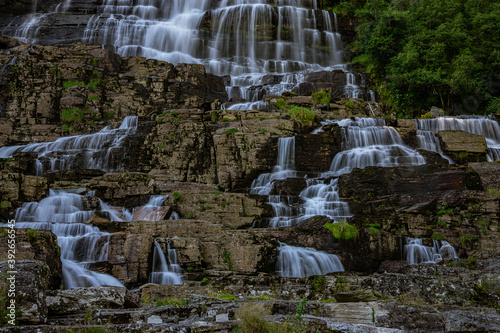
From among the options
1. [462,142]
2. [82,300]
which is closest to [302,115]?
[462,142]

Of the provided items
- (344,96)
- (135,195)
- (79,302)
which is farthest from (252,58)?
(79,302)

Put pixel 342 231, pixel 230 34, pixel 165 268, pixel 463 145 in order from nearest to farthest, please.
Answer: pixel 165 268
pixel 342 231
pixel 463 145
pixel 230 34

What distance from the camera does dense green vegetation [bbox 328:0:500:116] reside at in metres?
27.3

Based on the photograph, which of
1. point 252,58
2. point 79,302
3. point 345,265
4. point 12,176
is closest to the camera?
point 79,302

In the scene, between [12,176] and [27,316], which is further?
[12,176]

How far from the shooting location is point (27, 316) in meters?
4.64

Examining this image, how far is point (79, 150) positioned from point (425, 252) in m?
19.0

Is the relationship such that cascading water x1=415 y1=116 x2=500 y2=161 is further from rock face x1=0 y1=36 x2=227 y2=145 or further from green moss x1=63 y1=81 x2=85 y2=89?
green moss x1=63 y1=81 x2=85 y2=89

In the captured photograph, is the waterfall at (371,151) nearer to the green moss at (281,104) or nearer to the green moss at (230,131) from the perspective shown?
the green moss at (281,104)

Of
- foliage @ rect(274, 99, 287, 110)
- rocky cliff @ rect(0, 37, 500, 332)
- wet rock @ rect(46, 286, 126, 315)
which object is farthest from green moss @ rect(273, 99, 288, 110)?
wet rock @ rect(46, 286, 126, 315)

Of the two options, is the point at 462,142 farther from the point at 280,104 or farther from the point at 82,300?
the point at 82,300

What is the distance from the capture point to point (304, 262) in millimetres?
12617

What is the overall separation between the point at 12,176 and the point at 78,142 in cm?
811

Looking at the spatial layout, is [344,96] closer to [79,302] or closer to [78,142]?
[78,142]
